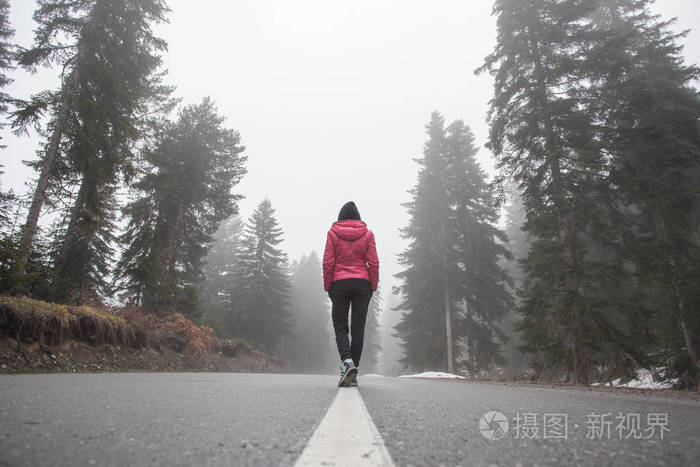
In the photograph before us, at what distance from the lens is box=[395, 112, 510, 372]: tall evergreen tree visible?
18.8 metres

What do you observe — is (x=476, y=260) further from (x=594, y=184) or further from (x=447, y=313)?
(x=594, y=184)

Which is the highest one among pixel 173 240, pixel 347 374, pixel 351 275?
pixel 173 240

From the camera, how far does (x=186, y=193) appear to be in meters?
16.7

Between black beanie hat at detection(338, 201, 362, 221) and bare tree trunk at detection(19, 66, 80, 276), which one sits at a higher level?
bare tree trunk at detection(19, 66, 80, 276)

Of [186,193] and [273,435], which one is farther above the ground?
[186,193]

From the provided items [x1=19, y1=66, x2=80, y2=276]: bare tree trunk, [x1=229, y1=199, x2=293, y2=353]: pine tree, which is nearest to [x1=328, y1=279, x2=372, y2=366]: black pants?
[x1=19, y1=66, x2=80, y2=276]: bare tree trunk

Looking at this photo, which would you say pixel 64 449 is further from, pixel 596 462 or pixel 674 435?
pixel 674 435

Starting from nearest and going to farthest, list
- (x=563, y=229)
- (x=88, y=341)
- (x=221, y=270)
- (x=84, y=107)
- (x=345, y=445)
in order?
(x=345, y=445), (x=88, y=341), (x=563, y=229), (x=84, y=107), (x=221, y=270)

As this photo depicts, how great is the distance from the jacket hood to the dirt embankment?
4.97m

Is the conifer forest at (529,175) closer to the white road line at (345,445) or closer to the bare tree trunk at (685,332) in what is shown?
the bare tree trunk at (685,332)

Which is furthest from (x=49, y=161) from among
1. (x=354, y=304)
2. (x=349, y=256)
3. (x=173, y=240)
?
(x=354, y=304)

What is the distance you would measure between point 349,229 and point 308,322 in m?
43.5

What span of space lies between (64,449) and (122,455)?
185mm

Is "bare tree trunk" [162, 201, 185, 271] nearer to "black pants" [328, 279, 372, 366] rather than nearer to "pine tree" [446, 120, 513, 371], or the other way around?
"black pants" [328, 279, 372, 366]
